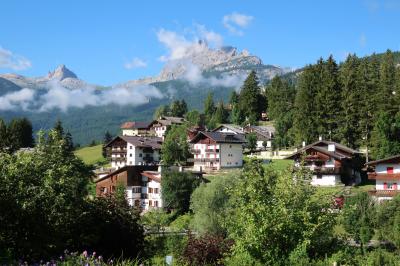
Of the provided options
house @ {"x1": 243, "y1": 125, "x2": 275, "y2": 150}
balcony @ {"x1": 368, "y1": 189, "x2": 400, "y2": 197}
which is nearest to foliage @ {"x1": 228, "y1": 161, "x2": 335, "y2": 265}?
balcony @ {"x1": 368, "y1": 189, "x2": 400, "y2": 197}

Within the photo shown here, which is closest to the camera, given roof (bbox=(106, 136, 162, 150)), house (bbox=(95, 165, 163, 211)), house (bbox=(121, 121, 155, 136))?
house (bbox=(95, 165, 163, 211))

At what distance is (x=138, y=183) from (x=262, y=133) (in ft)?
132

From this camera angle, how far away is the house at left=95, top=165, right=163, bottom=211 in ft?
234

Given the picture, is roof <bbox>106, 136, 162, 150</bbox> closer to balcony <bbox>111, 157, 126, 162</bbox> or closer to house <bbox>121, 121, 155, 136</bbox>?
balcony <bbox>111, 157, 126, 162</bbox>

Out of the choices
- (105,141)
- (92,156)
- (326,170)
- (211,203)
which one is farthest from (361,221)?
(105,141)

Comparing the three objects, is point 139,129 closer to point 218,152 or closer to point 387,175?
point 218,152

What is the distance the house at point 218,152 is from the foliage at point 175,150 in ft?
7.27

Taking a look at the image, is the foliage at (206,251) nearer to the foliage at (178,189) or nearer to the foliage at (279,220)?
the foliage at (279,220)

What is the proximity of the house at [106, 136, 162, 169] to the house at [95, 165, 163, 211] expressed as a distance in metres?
24.7

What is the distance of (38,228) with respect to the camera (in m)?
15.8

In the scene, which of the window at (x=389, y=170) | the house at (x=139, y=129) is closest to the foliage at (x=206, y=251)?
the window at (x=389, y=170)

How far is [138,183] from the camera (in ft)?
246

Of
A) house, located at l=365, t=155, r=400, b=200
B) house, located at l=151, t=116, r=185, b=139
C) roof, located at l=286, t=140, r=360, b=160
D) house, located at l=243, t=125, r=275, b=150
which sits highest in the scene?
house, located at l=151, t=116, r=185, b=139

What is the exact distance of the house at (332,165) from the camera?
64000 millimetres
